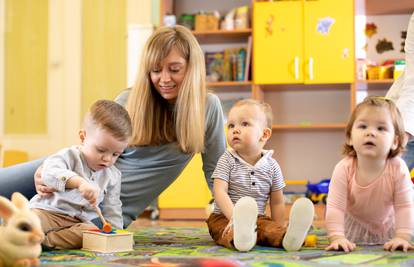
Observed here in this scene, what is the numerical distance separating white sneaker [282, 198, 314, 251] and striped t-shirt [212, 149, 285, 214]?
0.25 metres

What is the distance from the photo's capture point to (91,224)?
1.54 m

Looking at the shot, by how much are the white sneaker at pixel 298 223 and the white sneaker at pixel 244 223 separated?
9cm

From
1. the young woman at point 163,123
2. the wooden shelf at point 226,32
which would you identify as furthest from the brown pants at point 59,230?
the wooden shelf at point 226,32

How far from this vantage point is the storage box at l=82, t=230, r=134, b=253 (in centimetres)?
139

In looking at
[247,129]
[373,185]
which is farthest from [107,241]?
[373,185]

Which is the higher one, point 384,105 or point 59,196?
point 384,105

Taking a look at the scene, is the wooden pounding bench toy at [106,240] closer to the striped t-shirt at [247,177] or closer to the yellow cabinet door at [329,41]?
the striped t-shirt at [247,177]

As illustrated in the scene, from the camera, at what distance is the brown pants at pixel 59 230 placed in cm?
145

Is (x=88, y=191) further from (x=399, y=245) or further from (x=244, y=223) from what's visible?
(x=399, y=245)

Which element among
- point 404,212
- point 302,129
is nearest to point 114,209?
point 404,212

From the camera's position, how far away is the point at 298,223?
1.37m

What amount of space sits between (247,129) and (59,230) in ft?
1.93

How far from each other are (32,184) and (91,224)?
307mm

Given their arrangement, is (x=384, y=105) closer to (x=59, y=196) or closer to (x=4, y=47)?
(x=59, y=196)
